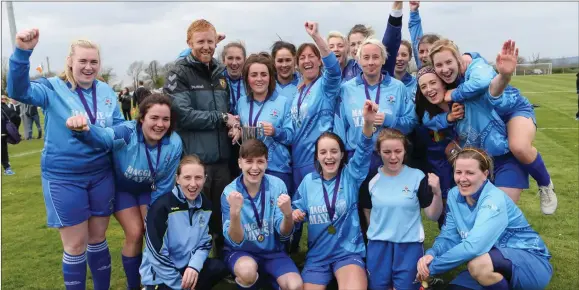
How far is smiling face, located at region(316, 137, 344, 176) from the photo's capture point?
12.7ft

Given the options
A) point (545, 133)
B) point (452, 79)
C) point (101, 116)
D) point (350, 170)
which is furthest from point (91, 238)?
point (545, 133)

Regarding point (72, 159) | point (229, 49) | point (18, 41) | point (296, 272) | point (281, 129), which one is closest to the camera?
point (18, 41)

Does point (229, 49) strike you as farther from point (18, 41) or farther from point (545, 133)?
point (545, 133)

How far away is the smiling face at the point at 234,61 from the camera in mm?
4883

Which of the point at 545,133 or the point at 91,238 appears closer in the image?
the point at 91,238

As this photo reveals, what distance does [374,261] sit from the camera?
382 cm

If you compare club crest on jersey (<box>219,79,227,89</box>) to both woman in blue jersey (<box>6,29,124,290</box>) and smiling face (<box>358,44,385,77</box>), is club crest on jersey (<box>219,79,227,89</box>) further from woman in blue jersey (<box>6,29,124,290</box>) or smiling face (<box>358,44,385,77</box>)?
smiling face (<box>358,44,385,77</box>)

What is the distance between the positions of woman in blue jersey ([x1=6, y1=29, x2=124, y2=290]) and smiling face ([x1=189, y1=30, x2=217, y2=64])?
2.96 ft

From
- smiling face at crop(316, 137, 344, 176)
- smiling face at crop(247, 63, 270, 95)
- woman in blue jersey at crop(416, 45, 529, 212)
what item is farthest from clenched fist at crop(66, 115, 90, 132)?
woman in blue jersey at crop(416, 45, 529, 212)

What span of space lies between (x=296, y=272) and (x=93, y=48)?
2456 mm

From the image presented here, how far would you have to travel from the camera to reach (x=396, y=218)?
3773mm

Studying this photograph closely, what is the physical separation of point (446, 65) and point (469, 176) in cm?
101

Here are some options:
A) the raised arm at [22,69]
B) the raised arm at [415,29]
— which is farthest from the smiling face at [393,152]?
the raised arm at [22,69]

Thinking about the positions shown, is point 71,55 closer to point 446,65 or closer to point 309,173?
point 309,173
